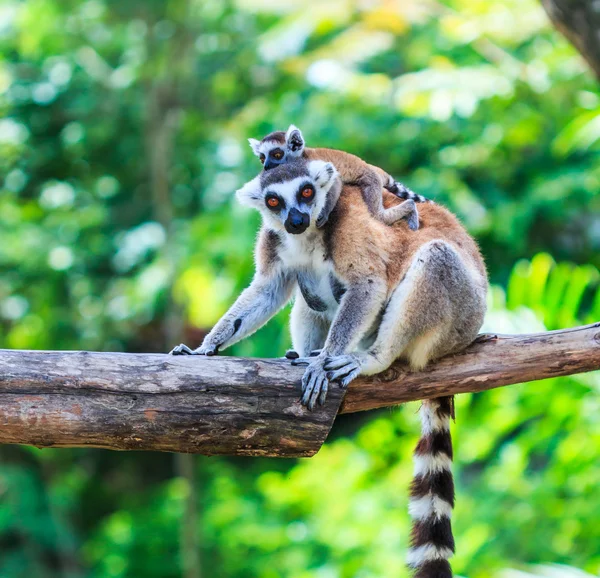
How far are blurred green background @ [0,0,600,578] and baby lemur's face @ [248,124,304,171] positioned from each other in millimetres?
1853

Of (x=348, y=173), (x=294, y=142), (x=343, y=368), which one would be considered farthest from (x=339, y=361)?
(x=294, y=142)

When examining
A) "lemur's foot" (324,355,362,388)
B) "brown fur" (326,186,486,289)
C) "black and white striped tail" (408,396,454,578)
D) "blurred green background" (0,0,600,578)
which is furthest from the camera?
"blurred green background" (0,0,600,578)

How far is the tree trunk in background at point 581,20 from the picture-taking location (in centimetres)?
479

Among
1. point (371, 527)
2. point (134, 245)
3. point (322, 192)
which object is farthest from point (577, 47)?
point (134, 245)

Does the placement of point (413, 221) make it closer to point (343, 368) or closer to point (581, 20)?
point (343, 368)

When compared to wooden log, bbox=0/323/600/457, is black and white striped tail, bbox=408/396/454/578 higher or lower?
lower

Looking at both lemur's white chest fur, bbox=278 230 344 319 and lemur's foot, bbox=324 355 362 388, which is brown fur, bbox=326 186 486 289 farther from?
lemur's foot, bbox=324 355 362 388

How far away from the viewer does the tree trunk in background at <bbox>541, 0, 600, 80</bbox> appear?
479cm

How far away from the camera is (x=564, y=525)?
19.2ft

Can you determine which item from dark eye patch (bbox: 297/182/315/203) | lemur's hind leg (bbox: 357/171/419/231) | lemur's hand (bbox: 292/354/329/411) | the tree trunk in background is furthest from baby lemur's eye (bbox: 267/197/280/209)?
the tree trunk in background

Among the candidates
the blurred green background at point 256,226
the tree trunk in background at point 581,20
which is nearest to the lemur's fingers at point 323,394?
the blurred green background at point 256,226

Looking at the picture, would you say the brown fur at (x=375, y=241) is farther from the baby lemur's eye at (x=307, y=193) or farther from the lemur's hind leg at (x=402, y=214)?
the baby lemur's eye at (x=307, y=193)

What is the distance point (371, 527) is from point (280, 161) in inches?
147

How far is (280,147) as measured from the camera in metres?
4.45
